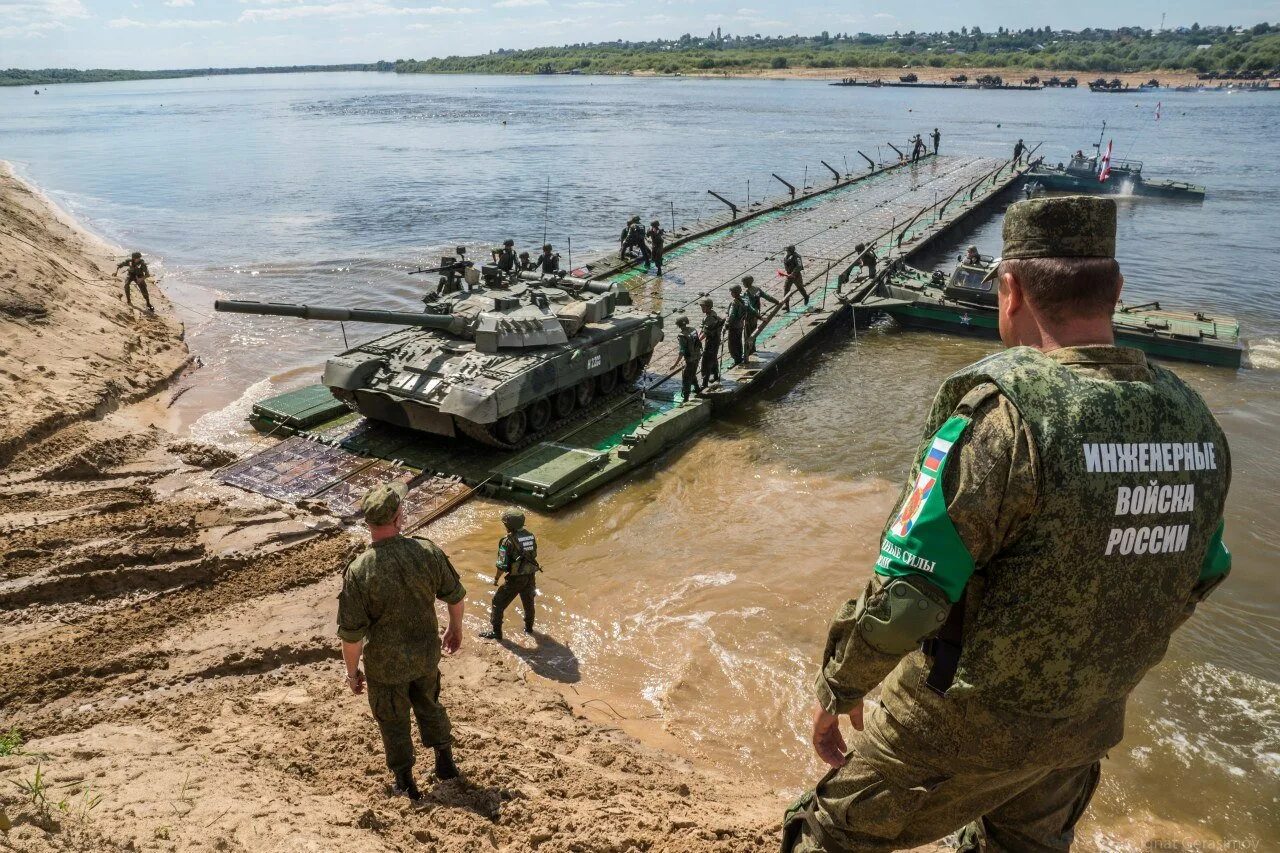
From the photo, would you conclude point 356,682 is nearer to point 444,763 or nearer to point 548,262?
point 444,763

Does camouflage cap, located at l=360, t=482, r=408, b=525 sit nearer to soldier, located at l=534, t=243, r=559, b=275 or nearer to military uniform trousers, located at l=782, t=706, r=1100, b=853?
military uniform trousers, located at l=782, t=706, r=1100, b=853

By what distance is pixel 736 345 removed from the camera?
49.6 feet

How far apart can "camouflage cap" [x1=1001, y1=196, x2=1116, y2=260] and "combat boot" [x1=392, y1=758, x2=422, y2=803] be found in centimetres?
427

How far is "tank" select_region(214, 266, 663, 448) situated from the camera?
11.3 m

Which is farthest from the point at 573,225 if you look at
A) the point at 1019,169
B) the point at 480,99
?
the point at 480,99

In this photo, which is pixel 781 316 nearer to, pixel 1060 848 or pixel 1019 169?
pixel 1060 848

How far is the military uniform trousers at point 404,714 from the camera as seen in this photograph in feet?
16.4

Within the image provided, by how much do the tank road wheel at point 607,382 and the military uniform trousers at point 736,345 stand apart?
81.1 inches

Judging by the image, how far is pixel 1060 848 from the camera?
2.85 m

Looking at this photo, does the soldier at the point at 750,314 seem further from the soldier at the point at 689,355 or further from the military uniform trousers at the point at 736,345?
the soldier at the point at 689,355

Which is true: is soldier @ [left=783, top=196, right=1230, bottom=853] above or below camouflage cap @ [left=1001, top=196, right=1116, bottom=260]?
below

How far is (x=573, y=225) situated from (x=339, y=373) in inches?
829

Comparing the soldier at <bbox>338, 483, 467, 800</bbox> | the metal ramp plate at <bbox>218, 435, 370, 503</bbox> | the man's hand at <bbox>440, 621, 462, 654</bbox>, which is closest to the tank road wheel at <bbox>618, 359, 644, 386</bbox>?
the metal ramp plate at <bbox>218, 435, 370, 503</bbox>

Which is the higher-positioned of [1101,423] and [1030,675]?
[1101,423]
